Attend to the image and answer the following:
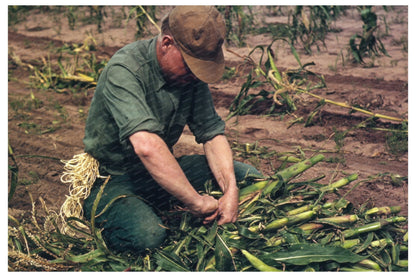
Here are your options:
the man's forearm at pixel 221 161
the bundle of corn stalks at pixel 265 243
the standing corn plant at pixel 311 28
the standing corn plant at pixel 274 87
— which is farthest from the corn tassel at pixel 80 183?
the standing corn plant at pixel 311 28

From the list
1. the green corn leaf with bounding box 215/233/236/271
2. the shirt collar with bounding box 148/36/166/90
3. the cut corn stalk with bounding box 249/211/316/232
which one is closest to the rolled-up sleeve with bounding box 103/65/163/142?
the shirt collar with bounding box 148/36/166/90

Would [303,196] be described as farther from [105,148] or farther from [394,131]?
[394,131]

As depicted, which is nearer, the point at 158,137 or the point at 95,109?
the point at 158,137

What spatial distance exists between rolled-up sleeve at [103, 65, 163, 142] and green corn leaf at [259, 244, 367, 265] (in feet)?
2.67

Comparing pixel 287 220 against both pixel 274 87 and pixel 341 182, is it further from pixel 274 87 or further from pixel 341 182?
pixel 274 87

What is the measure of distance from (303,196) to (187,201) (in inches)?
28.0

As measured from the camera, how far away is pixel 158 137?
2189mm

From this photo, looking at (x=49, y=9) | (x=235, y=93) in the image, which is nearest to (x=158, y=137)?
(x=235, y=93)

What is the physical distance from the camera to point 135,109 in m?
2.18

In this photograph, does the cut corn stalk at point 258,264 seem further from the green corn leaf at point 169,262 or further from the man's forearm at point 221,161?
the man's forearm at point 221,161

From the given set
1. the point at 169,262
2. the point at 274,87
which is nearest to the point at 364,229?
the point at 169,262

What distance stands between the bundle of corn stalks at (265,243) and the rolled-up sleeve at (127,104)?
0.43m

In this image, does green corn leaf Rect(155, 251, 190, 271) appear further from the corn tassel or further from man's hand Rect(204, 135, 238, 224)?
the corn tassel

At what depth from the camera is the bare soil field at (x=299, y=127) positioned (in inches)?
129
